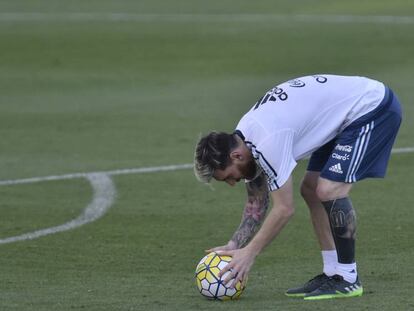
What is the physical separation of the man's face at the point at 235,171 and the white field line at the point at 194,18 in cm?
2374

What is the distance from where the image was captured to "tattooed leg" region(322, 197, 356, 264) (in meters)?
9.09

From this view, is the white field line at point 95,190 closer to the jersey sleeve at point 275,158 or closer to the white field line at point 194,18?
the jersey sleeve at point 275,158

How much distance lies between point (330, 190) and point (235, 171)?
0.82m

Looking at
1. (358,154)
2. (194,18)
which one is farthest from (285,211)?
(194,18)

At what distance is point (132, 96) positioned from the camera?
22.7 metres

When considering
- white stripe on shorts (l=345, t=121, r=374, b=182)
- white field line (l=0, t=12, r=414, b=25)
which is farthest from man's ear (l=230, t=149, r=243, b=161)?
white field line (l=0, t=12, r=414, b=25)

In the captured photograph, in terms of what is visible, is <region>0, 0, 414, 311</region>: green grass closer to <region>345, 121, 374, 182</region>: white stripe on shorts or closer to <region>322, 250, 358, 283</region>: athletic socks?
<region>322, 250, 358, 283</region>: athletic socks

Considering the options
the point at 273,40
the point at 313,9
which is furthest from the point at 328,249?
the point at 313,9

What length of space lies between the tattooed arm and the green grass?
456mm

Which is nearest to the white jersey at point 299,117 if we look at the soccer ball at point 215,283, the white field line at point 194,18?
the soccer ball at point 215,283

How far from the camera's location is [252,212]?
31.0ft

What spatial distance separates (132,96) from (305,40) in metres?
8.00

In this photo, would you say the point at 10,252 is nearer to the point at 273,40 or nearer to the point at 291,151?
the point at 291,151

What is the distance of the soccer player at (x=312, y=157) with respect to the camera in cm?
860
